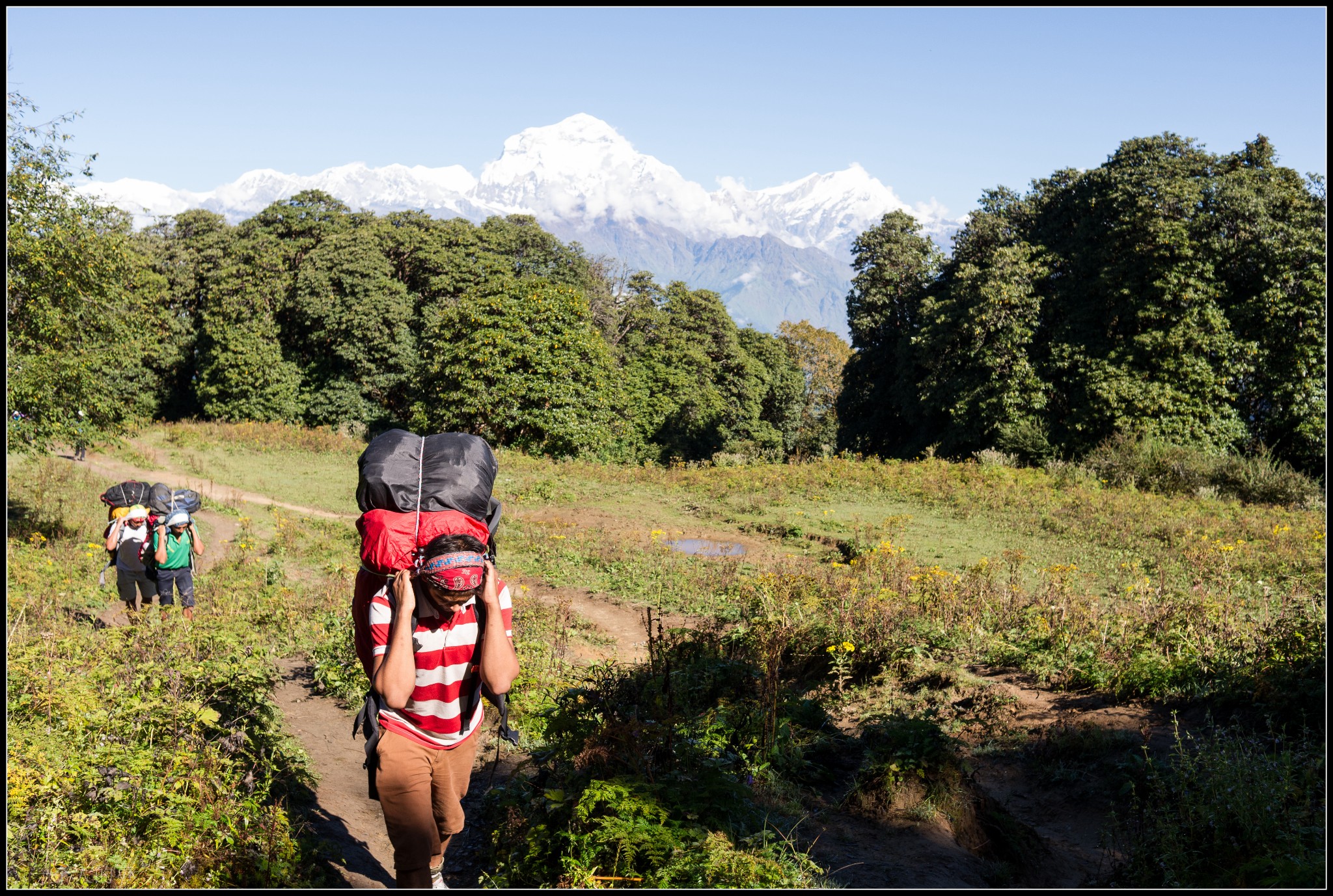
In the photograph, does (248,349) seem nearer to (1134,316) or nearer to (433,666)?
(1134,316)

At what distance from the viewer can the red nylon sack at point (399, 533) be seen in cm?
377

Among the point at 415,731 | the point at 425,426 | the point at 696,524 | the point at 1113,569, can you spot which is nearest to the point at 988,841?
the point at 415,731

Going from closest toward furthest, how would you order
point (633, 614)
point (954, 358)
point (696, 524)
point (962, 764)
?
point (962, 764)
point (633, 614)
point (696, 524)
point (954, 358)

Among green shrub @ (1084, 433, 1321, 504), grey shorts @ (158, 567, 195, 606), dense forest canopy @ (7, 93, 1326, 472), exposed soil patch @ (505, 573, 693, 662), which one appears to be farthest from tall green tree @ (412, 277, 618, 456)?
grey shorts @ (158, 567, 195, 606)

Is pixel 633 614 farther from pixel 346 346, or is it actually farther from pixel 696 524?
pixel 346 346

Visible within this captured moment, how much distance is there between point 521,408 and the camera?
33.8 meters

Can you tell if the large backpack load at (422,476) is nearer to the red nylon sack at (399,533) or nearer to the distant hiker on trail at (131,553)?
the red nylon sack at (399,533)

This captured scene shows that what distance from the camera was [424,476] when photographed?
3.98 metres

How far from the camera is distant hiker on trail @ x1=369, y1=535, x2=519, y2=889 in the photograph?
12.1ft

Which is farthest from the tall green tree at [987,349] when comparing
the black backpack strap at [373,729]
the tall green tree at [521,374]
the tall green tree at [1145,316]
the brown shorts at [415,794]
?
the black backpack strap at [373,729]

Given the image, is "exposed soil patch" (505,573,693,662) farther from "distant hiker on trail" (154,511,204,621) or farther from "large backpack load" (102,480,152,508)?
"large backpack load" (102,480,152,508)

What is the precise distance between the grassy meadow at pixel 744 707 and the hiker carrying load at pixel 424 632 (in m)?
0.75

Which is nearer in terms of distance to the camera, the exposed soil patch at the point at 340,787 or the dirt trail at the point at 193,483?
the exposed soil patch at the point at 340,787

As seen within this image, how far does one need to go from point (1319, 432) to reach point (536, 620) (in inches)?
1071
